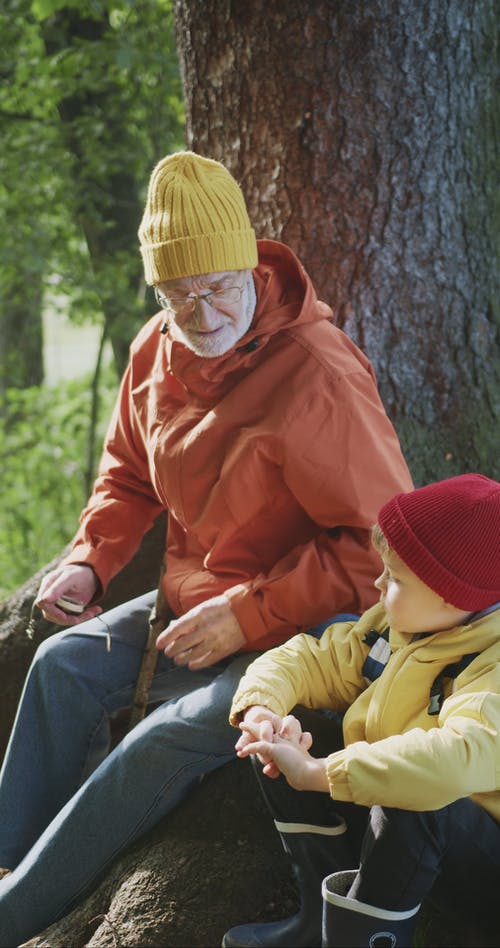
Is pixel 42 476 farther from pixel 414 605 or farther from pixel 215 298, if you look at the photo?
pixel 414 605

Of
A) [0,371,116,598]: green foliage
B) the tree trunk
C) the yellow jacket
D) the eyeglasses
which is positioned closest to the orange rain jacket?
the eyeglasses

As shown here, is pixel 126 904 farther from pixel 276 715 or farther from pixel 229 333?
pixel 229 333

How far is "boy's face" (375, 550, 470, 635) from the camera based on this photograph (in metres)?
2.04

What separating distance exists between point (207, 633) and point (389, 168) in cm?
187

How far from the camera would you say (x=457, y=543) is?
1.99 meters

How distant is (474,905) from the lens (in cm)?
206

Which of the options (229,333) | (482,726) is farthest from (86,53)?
(482,726)

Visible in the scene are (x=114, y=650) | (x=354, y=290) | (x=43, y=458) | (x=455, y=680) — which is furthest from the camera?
(x=43, y=458)

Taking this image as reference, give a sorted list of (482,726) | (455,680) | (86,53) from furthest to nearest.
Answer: (86,53) → (455,680) → (482,726)

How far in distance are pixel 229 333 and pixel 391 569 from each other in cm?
87

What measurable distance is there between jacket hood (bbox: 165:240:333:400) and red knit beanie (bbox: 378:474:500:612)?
808 mm

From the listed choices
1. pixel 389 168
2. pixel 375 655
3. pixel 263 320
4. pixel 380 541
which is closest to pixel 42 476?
pixel 389 168

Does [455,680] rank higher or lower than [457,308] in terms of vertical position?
lower

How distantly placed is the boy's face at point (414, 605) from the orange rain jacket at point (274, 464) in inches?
15.7
